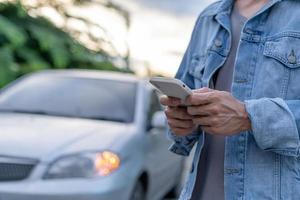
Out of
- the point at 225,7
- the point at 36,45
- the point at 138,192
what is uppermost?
the point at 36,45

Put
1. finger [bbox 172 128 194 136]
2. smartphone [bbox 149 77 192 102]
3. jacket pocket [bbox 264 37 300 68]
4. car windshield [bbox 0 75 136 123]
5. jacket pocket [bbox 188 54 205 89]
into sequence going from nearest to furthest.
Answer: smartphone [bbox 149 77 192 102] < jacket pocket [bbox 264 37 300 68] < finger [bbox 172 128 194 136] < jacket pocket [bbox 188 54 205 89] < car windshield [bbox 0 75 136 123]

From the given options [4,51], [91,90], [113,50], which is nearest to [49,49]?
[4,51]

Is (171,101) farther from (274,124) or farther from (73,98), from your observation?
(73,98)

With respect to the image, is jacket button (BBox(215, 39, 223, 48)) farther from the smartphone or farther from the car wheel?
the car wheel

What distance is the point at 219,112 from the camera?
162 cm

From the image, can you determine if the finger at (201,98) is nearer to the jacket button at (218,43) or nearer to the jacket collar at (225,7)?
the jacket button at (218,43)

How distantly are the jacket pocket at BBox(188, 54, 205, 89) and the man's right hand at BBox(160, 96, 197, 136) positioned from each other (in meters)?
0.19

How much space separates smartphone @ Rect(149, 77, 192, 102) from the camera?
160cm

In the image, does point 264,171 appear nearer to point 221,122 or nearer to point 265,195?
point 265,195

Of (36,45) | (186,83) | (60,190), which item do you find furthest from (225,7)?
(36,45)

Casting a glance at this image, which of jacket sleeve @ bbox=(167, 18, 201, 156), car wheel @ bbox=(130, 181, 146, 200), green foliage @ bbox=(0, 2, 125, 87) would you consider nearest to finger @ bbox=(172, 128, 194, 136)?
jacket sleeve @ bbox=(167, 18, 201, 156)

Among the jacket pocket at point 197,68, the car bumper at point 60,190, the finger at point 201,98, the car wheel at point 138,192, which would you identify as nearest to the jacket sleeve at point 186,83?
the jacket pocket at point 197,68

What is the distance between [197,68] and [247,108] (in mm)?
383

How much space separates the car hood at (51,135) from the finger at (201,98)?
2.65 meters
